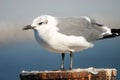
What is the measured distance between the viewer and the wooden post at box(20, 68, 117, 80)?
10.5 ft

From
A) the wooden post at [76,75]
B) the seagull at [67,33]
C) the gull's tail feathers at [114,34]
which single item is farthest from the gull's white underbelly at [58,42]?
the wooden post at [76,75]

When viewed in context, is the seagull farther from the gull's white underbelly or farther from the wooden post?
the wooden post

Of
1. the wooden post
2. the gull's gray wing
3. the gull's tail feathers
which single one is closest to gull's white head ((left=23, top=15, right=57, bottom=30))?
the gull's gray wing

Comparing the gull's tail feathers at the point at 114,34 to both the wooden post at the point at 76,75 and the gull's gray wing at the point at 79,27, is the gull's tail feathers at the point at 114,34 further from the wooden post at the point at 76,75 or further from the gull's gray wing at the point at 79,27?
the wooden post at the point at 76,75

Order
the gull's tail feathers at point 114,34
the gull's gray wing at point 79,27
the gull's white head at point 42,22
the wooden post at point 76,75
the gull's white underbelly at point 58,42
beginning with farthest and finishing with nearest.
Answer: the gull's tail feathers at point 114,34, the gull's gray wing at point 79,27, the gull's white head at point 42,22, the gull's white underbelly at point 58,42, the wooden post at point 76,75

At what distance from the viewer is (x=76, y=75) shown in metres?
3.21

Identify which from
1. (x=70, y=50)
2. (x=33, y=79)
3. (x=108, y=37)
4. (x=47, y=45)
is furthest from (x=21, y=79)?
(x=108, y=37)

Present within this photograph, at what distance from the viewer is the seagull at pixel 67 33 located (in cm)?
443

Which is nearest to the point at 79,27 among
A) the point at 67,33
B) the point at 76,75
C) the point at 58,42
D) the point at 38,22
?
the point at 67,33

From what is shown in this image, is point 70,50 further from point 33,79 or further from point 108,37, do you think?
point 33,79

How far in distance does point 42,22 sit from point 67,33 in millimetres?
392

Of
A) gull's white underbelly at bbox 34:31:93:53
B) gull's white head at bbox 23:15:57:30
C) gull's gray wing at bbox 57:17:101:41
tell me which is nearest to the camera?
gull's white underbelly at bbox 34:31:93:53

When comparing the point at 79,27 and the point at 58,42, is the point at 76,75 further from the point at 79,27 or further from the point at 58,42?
the point at 79,27

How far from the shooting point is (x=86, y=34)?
4910 mm
